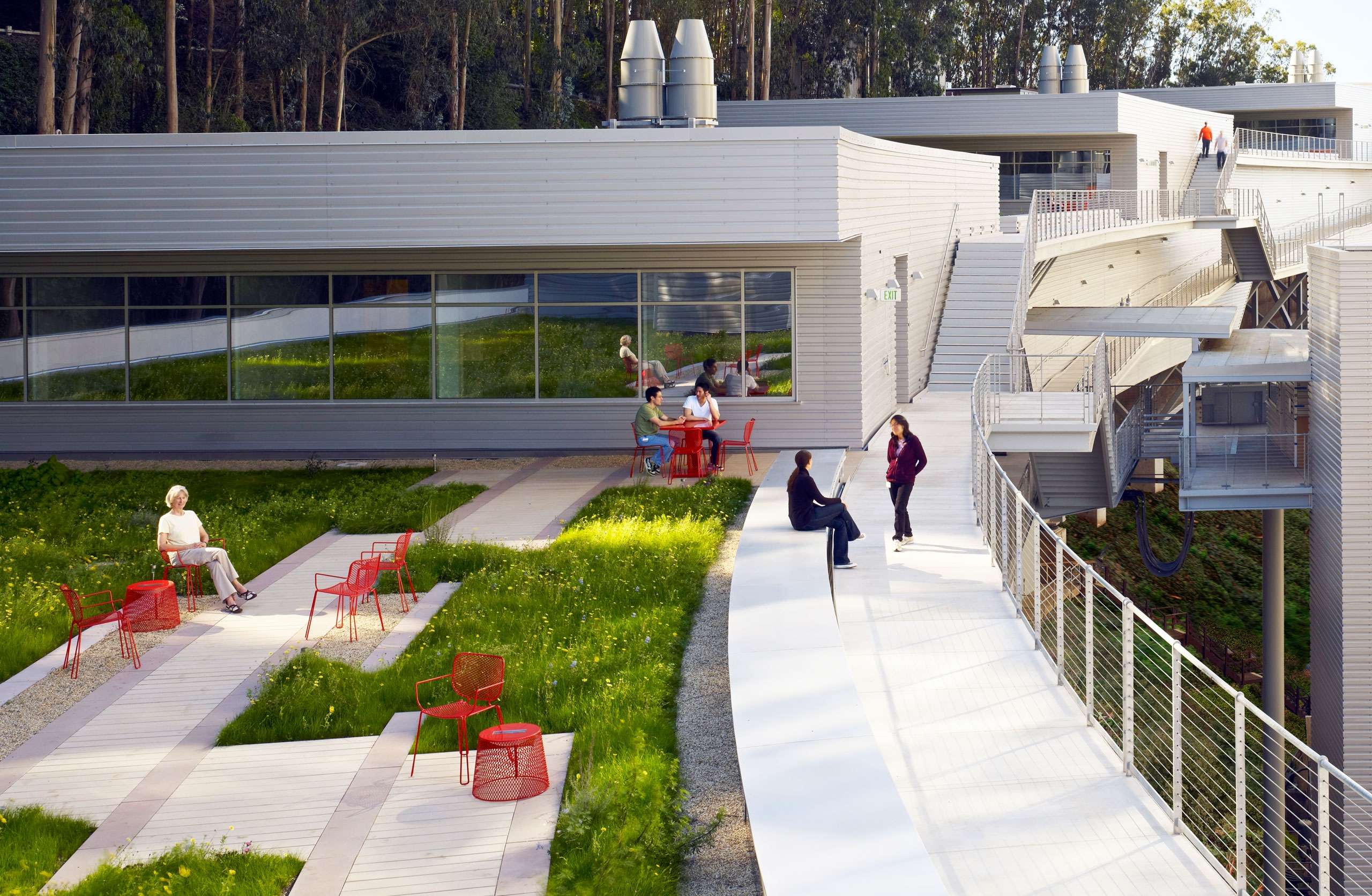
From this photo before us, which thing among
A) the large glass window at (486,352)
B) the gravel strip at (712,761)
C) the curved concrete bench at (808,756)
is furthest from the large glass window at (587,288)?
the curved concrete bench at (808,756)

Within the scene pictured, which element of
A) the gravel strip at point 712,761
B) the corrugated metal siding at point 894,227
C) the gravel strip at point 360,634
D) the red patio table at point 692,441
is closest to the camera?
the gravel strip at point 712,761

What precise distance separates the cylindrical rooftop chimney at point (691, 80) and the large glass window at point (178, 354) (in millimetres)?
7715

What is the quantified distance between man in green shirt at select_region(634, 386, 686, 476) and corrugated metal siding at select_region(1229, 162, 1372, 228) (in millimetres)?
42351

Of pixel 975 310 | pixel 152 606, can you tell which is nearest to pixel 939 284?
pixel 975 310

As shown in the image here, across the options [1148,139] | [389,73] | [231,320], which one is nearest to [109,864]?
[231,320]

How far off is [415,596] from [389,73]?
125ft

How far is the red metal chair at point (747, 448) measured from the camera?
62.8 feet

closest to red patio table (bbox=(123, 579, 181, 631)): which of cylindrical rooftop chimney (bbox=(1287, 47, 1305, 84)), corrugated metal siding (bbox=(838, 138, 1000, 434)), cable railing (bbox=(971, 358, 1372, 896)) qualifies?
cable railing (bbox=(971, 358, 1372, 896))

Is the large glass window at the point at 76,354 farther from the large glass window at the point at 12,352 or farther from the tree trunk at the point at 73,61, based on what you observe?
the tree trunk at the point at 73,61

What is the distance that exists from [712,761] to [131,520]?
10.1 m

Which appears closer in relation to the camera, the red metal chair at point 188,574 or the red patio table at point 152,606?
the red patio table at point 152,606

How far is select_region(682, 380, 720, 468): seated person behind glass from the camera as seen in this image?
19078 millimetres

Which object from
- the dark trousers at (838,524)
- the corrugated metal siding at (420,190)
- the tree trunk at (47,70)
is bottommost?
the dark trousers at (838,524)

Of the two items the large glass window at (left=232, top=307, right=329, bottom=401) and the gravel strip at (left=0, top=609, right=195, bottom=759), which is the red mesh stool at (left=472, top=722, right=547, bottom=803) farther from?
the large glass window at (left=232, top=307, right=329, bottom=401)
